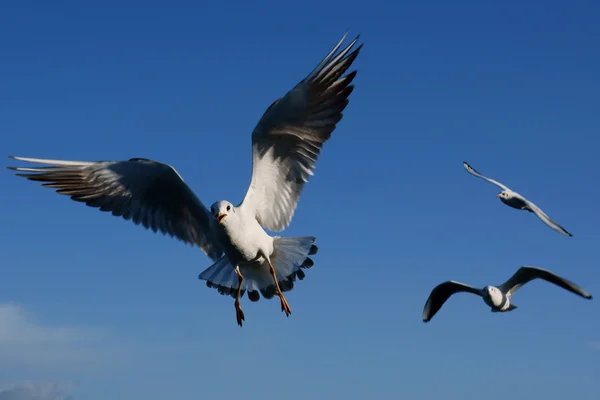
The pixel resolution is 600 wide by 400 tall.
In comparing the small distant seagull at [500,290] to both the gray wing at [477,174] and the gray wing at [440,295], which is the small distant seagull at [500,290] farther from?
the gray wing at [477,174]

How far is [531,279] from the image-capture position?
8.49 m

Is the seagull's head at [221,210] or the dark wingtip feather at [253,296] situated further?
the dark wingtip feather at [253,296]

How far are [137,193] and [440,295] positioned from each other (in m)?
3.86

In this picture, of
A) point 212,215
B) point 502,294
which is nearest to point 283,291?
point 212,215

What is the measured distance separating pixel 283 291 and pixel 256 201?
44.4 inches

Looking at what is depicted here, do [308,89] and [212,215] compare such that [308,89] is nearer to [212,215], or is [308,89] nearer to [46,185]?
[212,215]

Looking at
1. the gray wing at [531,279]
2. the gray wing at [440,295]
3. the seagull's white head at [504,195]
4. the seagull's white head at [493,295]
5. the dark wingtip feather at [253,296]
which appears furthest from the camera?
the seagull's white head at [504,195]

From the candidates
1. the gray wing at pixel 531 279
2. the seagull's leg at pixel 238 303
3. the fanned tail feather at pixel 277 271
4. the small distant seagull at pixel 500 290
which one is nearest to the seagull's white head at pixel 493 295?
the small distant seagull at pixel 500 290

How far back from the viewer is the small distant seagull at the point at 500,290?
7.92 metres

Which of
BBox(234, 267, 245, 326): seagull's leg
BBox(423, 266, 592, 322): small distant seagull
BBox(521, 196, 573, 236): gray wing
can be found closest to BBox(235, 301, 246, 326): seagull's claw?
BBox(234, 267, 245, 326): seagull's leg

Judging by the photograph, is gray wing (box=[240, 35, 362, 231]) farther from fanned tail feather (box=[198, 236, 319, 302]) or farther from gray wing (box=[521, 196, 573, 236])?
gray wing (box=[521, 196, 573, 236])

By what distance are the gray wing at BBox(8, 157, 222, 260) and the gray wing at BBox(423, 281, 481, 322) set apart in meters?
2.65

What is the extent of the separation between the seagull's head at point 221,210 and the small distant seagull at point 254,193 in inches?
0.4

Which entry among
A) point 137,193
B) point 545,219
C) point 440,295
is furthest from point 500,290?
point 137,193
